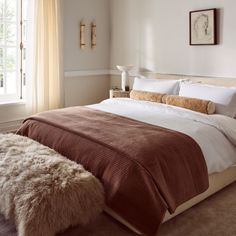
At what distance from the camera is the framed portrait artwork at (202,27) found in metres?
3.74

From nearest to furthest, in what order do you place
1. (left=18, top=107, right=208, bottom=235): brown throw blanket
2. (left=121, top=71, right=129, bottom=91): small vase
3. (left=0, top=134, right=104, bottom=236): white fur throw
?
1. (left=0, top=134, right=104, bottom=236): white fur throw
2. (left=18, top=107, right=208, bottom=235): brown throw blanket
3. (left=121, top=71, right=129, bottom=91): small vase

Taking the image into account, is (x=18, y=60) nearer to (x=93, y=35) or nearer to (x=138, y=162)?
(x=93, y=35)

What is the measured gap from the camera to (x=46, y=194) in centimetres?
192

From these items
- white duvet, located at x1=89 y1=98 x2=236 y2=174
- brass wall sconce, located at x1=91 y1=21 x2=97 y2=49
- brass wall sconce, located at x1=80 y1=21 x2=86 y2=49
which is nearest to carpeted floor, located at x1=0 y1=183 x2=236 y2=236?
white duvet, located at x1=89 y1=98 x2=236 y2=174

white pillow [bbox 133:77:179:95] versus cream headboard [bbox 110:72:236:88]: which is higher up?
cream headboard [bbox 110:72:236:88]

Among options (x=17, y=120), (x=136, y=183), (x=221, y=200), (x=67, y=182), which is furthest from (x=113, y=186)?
(x=17, y=120)

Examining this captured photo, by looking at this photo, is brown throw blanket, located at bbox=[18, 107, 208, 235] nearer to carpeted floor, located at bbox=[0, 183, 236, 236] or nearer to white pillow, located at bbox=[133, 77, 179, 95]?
carpeted floor, located at bbox=[0, 183, 236, 236]

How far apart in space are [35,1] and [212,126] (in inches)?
114

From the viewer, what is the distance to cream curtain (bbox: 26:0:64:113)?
14.0 feet

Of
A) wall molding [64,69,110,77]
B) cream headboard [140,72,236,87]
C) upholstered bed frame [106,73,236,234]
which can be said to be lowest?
upholstered bed frame [106,73,236,234]

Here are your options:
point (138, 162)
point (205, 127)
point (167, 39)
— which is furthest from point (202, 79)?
point (138, 162)

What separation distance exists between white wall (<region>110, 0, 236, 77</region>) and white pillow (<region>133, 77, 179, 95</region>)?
416 mm

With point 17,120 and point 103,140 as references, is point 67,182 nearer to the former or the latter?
point 103,140

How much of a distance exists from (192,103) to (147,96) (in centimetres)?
70
